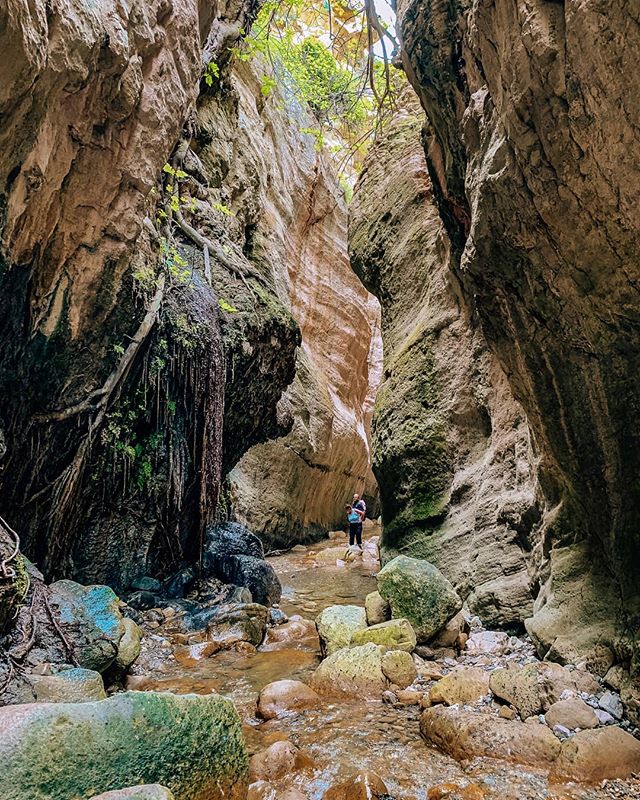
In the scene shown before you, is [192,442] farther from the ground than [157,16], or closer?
closer

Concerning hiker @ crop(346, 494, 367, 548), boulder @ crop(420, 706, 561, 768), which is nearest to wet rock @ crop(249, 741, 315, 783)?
boulder @ crop(420, 706, 561, 768)

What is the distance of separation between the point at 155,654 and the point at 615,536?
426cm

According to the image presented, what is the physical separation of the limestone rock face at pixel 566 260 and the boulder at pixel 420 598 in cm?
83

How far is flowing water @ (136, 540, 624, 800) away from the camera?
8.24ft

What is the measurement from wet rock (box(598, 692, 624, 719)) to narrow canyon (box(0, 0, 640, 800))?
2 centimetres

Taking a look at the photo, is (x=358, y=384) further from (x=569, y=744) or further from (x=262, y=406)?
(x=569, y=744)

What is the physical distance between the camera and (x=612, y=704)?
2.90 meters

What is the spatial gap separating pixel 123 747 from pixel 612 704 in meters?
2.65

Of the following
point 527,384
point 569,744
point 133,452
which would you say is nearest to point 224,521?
point 133,452

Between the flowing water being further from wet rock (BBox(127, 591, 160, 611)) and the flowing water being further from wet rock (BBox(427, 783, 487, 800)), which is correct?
wet rock (BBox(127, 591, 160, 611))

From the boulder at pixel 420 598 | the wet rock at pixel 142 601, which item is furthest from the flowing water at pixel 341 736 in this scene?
the wet rock at pixel 142 601

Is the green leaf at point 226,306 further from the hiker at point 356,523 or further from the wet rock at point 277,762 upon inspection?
the hiker at point 356,523

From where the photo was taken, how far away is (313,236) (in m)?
20.1

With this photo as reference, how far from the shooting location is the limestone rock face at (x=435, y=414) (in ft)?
18.3
